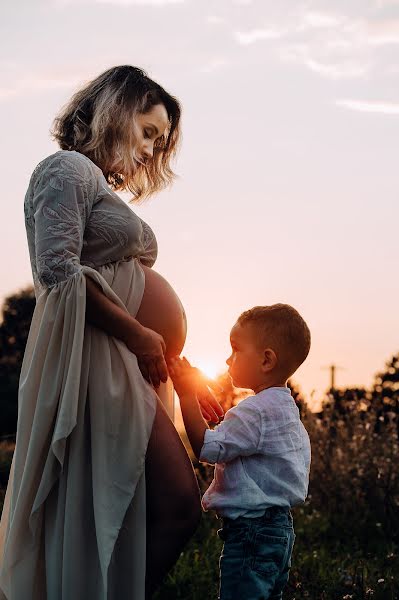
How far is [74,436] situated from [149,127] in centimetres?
132

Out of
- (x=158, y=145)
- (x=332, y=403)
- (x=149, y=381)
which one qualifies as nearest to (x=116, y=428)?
A: (x=149, y=381)

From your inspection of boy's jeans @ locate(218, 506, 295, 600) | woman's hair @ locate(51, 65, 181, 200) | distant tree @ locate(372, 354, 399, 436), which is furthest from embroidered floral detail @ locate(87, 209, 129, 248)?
distant tree @ locate(372, 354, 399, 436)

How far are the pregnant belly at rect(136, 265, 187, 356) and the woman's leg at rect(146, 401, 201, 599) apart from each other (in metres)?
0.40

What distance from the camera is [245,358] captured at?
3.40m

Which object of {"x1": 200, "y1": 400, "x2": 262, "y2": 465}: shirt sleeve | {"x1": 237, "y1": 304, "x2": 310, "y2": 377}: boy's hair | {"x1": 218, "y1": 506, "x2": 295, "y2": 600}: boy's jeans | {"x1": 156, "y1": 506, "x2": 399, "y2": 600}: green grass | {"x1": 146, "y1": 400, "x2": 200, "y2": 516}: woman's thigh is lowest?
{"x1": 156, "y1": 506, "x2": 399, "y2": 600}: green grass

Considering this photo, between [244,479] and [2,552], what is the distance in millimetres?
991

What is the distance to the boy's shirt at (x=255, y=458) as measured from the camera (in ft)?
10.8

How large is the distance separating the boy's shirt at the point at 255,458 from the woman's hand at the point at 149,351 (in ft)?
0.95

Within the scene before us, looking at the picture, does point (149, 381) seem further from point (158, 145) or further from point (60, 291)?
point (158, 145)

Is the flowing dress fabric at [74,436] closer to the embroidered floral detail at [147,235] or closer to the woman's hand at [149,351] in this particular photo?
the woman's hand at [149,351]

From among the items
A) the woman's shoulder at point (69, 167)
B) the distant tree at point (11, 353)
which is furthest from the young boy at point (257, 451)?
the distant tree at point (11, 353)

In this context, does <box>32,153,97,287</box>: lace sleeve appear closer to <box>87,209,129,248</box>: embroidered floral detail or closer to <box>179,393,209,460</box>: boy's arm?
<box>87,209,129,248</box>: embroidered floral detail

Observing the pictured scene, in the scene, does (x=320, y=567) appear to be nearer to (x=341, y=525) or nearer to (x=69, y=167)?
(x=341, y=525)

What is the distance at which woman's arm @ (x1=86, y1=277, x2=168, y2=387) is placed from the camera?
3299 millimetres
